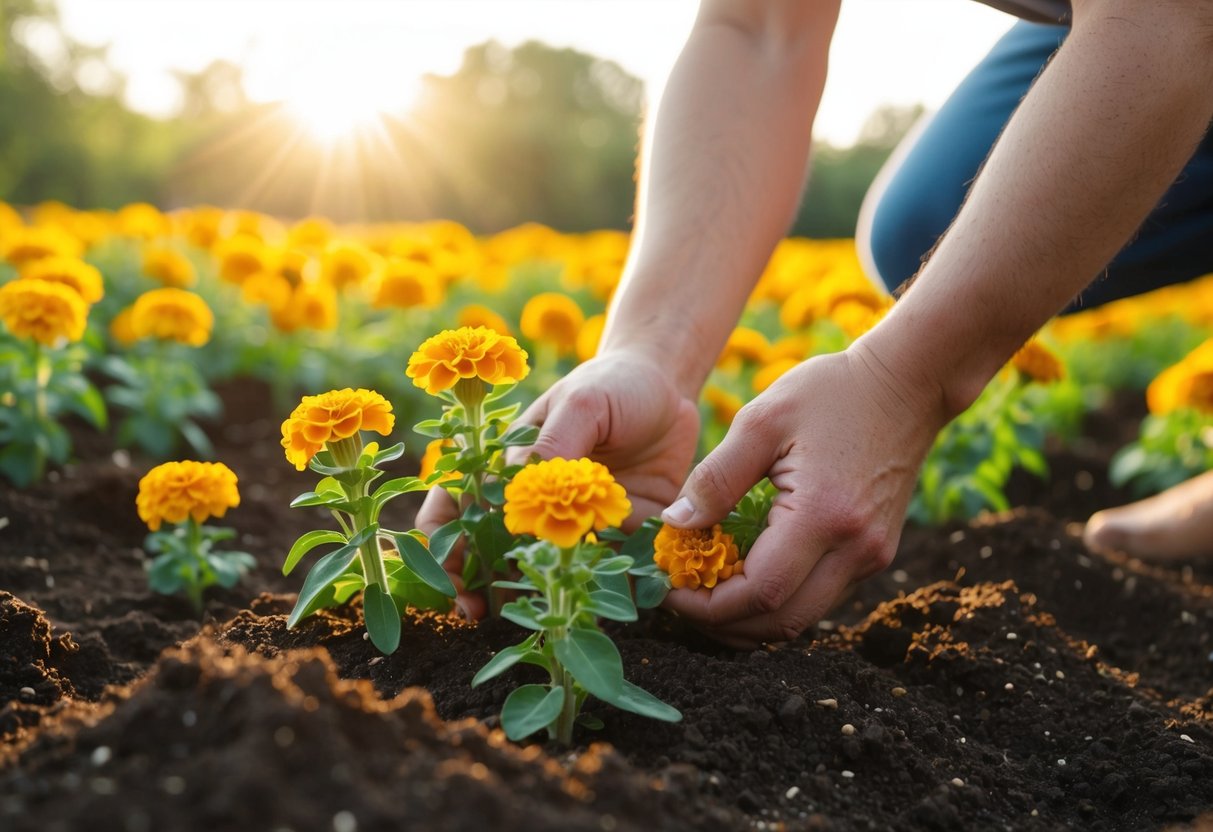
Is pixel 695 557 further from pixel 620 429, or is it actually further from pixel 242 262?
pixel 242 262

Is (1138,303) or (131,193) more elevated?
(1138,303)

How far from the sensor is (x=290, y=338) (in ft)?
14.8

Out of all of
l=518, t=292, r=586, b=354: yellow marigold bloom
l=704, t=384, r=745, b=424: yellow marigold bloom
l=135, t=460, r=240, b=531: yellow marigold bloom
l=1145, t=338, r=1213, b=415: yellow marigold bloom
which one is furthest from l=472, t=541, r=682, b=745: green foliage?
l=1145, t=338, r=1213, b=415: yellow marigold bloom

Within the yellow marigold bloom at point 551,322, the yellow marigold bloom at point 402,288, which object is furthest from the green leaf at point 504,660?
the yellow marigold bloom at point 402,288

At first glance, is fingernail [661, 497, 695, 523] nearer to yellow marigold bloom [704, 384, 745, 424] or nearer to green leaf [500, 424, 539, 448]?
green leaf [500, 424, 539, 448]

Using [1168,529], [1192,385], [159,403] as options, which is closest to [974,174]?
[1192,385]

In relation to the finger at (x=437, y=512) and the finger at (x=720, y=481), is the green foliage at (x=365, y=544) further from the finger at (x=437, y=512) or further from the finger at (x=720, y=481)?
Answer: the finger at (x=720, y=481)

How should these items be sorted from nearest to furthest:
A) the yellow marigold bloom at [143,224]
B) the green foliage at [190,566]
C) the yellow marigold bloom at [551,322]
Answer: the green foliage at [190,566] < the yellow marigold bloom at [551,322] < the yellow marigold bloom at [143,224]

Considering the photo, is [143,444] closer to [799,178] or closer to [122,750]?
[799,178]

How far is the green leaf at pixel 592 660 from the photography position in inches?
59.7

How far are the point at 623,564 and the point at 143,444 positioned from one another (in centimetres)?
252

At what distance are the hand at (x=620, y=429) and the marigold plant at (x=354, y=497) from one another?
0.85 feet

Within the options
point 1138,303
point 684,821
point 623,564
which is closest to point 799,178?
point 623,564

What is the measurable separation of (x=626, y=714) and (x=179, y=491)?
1059 millimetres
